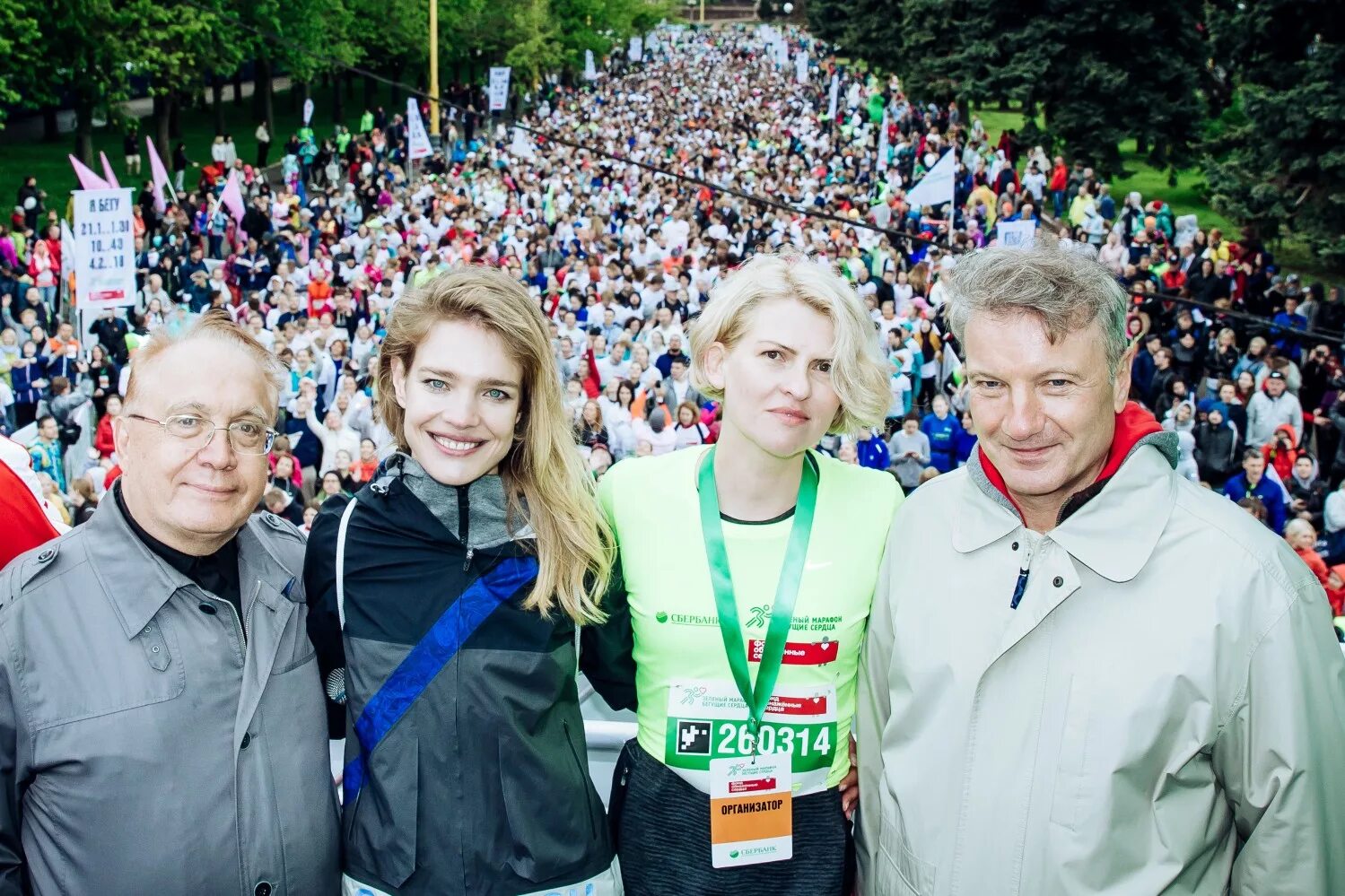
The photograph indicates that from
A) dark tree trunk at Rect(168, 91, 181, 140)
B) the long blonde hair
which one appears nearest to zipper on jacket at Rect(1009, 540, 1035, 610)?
the long blonde hair

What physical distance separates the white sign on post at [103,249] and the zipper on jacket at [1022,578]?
40.8 ft

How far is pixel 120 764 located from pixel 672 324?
41.0ft

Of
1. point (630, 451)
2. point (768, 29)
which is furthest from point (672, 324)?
point (768, 29)

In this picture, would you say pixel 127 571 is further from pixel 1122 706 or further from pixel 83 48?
pixel 83 48

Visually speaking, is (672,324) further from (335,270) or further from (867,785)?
(867,785)

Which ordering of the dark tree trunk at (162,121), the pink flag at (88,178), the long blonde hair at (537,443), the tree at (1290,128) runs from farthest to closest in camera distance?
the dark tree trunk at (162,121) → the pink flag at (88,178) → the tree at (1290,128) → the long blonde hair at (537,443)

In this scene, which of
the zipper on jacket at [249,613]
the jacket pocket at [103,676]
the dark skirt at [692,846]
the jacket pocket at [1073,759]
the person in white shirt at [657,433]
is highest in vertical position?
the zipper on jacket at [249,613]

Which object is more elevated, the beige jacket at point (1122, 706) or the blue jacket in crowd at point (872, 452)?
the beige jacket at point (1122, 706)

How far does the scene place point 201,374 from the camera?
269 cm

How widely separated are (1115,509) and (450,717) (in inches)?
54.5

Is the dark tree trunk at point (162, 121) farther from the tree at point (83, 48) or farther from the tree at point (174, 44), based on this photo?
the tree at point (83, 48)

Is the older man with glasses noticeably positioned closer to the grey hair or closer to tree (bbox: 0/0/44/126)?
the grey hair

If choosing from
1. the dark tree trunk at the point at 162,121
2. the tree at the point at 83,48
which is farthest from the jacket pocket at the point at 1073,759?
the dark tree trunk at the point at 162,121

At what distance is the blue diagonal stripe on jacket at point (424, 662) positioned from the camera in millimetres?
2633
